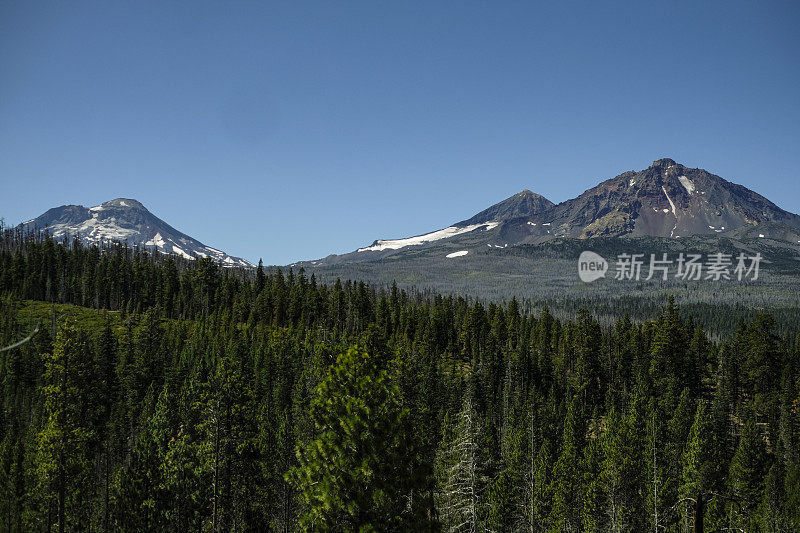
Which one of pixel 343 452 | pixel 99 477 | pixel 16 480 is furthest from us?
pixel 99 477

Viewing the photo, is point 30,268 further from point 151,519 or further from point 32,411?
point 151,519

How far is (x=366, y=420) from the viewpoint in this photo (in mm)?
23672

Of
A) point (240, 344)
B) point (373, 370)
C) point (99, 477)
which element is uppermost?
point (373, 370)

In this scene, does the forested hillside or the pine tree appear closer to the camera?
the pine tree

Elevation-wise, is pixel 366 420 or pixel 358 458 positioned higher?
pixel 366 420

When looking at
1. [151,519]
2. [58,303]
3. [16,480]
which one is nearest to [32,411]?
[16,480]

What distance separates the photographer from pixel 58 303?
154 metres

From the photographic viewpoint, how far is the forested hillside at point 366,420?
25.0 metres

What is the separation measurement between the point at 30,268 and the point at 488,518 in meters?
151

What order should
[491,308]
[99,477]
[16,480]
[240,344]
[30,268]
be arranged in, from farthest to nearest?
1. [30,268]
2. [491,308]
3. [240,344]
4. [99,477]
5. [16,480]

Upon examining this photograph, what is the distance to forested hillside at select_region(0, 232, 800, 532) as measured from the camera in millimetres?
24969

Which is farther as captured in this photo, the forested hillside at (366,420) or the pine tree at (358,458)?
the forested hillside at (366,420)

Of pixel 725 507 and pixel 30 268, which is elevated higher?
pixel 30 268

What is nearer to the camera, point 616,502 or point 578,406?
point 616,502
